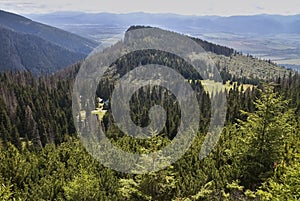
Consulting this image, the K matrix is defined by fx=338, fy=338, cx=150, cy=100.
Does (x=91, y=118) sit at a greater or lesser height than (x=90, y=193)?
lesser

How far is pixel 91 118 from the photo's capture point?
438ft

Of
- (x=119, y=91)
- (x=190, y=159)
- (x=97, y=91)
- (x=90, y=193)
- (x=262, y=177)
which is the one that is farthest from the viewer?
(x=97, y=91)

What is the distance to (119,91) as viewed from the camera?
180 metres

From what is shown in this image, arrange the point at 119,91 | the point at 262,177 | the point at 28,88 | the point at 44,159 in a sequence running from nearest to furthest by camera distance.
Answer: the point at 262,177 → the point at 44,159 → the point at 28,88 → the point at 119,91

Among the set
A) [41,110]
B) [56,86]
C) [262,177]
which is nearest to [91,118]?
[41,110]

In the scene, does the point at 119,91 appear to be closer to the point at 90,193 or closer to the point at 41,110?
the point at 41,110

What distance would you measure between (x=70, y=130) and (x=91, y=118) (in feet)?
31.7

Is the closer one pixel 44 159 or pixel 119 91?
pixel 44 159

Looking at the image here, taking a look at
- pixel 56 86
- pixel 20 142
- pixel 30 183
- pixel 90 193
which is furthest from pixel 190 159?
pixel 56 86

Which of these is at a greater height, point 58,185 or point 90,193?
point 90,193

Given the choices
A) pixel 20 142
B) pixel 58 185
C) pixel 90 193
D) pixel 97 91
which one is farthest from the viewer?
pixel 97 91

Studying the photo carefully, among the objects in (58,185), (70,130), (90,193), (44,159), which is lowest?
(70,130)

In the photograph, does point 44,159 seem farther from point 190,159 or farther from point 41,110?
point 41,110

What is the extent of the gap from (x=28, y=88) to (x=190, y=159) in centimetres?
12595
